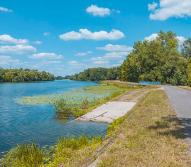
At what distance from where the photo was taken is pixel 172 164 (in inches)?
399

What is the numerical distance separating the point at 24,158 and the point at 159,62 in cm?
8746

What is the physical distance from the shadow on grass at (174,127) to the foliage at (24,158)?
541 cm

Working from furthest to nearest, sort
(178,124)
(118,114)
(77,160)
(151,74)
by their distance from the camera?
(151,74) < (118,114) < (178,124) < (77,160)

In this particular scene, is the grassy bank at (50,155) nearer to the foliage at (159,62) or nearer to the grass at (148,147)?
the grass at (148,147)

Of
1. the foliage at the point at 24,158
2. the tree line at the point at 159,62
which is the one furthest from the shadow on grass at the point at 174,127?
the tree line at the point at 159,62

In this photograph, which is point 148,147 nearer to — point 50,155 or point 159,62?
point 50,155

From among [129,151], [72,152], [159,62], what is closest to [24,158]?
[72,152]

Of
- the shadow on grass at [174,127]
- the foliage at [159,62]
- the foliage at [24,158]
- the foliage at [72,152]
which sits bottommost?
the foliage at [24,158]

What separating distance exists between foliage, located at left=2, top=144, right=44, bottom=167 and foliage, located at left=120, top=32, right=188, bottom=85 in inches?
3095

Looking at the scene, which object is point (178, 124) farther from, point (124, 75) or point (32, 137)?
point (124, 75)

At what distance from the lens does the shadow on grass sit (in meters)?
14.9

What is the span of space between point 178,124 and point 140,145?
18.0 feet

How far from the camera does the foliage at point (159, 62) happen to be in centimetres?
9075

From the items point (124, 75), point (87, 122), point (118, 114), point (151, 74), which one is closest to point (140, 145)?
point (87, 122)
